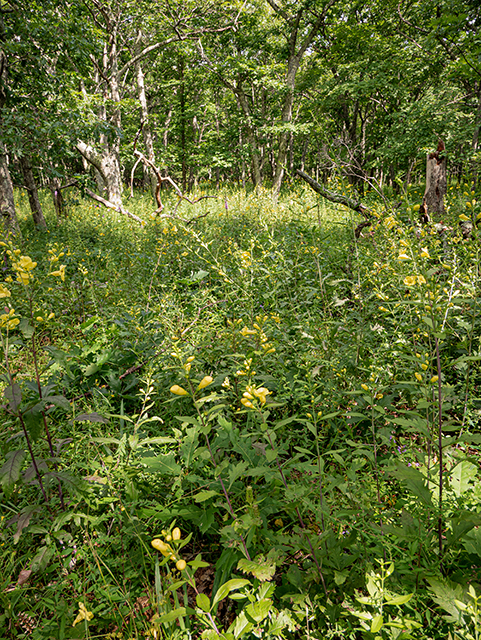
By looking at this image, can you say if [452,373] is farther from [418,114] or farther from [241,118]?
[241,118]

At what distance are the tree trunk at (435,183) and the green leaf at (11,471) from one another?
3.78m

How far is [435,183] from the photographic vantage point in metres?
3.68

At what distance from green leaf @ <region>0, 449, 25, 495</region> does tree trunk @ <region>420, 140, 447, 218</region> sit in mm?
3777

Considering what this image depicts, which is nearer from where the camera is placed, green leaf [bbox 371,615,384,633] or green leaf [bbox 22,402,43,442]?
green leaf [bbox 371,615,384,633]

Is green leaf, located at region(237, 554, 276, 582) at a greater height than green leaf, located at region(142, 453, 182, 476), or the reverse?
green leaf, located at region(237, 554, 276, 582)

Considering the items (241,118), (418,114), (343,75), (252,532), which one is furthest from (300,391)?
(343,75)

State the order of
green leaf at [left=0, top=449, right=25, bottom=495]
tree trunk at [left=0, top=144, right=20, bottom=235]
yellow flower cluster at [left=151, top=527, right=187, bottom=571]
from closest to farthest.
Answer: yellow flower cluster at [left=151, top=527, right=187, bottom=571], green leaf at [left=0, top=449, right=25, bottom=495], tree trunk at [left=0, top=144, right=20, bottom=235]

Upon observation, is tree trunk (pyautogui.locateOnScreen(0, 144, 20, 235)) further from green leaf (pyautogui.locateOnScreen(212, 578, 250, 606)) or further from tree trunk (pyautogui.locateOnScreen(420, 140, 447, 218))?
green leaf (pyautogui.locateOnScreen(212, 578, 250, 606))

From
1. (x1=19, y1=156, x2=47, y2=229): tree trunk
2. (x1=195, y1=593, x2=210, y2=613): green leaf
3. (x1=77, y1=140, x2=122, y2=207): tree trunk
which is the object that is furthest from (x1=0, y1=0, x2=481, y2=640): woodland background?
(x1=77, y1=140, x2=122, y2=207): tree trunk

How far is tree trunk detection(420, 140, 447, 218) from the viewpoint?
3484 millimetres

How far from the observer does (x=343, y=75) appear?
15.2 m

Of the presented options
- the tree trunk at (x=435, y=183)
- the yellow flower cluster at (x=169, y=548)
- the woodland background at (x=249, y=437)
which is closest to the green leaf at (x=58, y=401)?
the woodland background at (x=249, y=437)

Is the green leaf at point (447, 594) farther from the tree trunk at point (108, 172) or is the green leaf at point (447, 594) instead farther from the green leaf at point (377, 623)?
the tree trunk at point (108, 172)

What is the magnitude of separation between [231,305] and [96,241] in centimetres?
388
